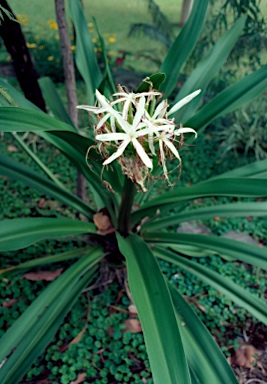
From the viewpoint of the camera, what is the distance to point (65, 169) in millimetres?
1896

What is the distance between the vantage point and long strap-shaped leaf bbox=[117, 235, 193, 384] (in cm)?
69

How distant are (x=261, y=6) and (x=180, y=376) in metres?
1.45

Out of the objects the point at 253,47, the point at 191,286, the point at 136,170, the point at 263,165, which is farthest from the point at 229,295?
the point at 253,47

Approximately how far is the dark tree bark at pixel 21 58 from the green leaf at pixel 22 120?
88cm

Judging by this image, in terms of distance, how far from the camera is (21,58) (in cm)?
169

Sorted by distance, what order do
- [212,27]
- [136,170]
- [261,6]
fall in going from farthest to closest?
1. [212,27]
2. [261,6]
3. [136,170]

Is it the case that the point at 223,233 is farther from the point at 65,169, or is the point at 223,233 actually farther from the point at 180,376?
the point at 180,376

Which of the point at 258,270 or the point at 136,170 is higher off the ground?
the point at 258,270

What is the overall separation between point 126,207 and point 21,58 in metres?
0.99

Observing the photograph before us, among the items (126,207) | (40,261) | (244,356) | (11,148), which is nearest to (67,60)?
(126,207)

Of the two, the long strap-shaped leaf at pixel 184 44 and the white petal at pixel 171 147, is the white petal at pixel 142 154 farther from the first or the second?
the long strap-shaped leaf at pixel 184 44

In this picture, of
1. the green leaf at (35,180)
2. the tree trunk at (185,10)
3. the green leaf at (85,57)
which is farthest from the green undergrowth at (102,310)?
the tree trunk at (185,10)

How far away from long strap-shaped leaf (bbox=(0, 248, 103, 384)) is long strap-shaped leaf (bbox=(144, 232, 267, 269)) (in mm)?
277

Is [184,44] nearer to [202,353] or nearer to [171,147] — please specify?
[171,147]
